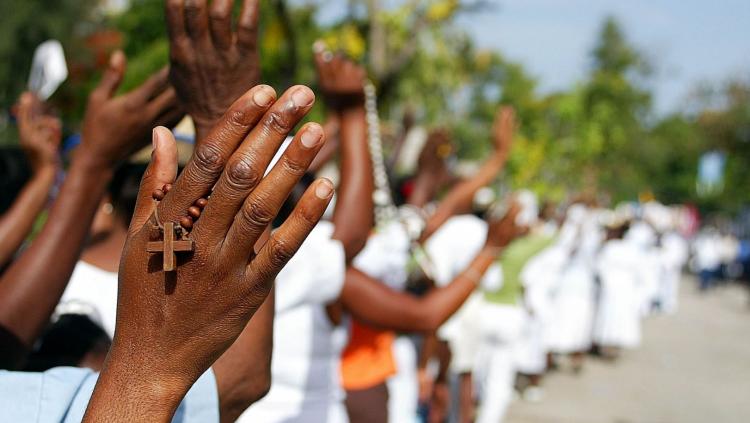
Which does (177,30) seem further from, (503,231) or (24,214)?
(503,231)

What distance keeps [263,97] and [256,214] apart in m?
0.16

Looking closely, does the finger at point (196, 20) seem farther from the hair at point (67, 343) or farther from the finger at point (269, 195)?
the hair at point (67, 343)

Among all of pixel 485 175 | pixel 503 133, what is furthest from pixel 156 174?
pixel 503 133

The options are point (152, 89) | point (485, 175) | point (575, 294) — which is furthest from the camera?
point (575, 294)

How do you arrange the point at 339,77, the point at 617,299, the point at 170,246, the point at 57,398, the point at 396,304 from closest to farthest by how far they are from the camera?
the point at 170,246 → the point at 57,398 → the point at 339,77 → the point at 396,304 → the point at 617,299

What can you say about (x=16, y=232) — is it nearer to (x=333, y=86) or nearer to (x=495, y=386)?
(x=333, y=86)

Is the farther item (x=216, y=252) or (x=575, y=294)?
(x=575, y=294)

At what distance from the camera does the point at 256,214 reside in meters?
1.09

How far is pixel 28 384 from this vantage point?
4.39ft

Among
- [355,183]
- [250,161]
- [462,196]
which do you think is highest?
[462,196]

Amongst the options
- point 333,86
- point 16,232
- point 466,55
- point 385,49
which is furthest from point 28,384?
point 466,55

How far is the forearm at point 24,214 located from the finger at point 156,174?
129 centimetres

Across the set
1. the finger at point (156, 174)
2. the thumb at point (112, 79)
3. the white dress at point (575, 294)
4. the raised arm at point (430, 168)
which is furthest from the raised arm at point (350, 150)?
the white dress at point (575, 294)

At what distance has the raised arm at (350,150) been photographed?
8.50 feet
